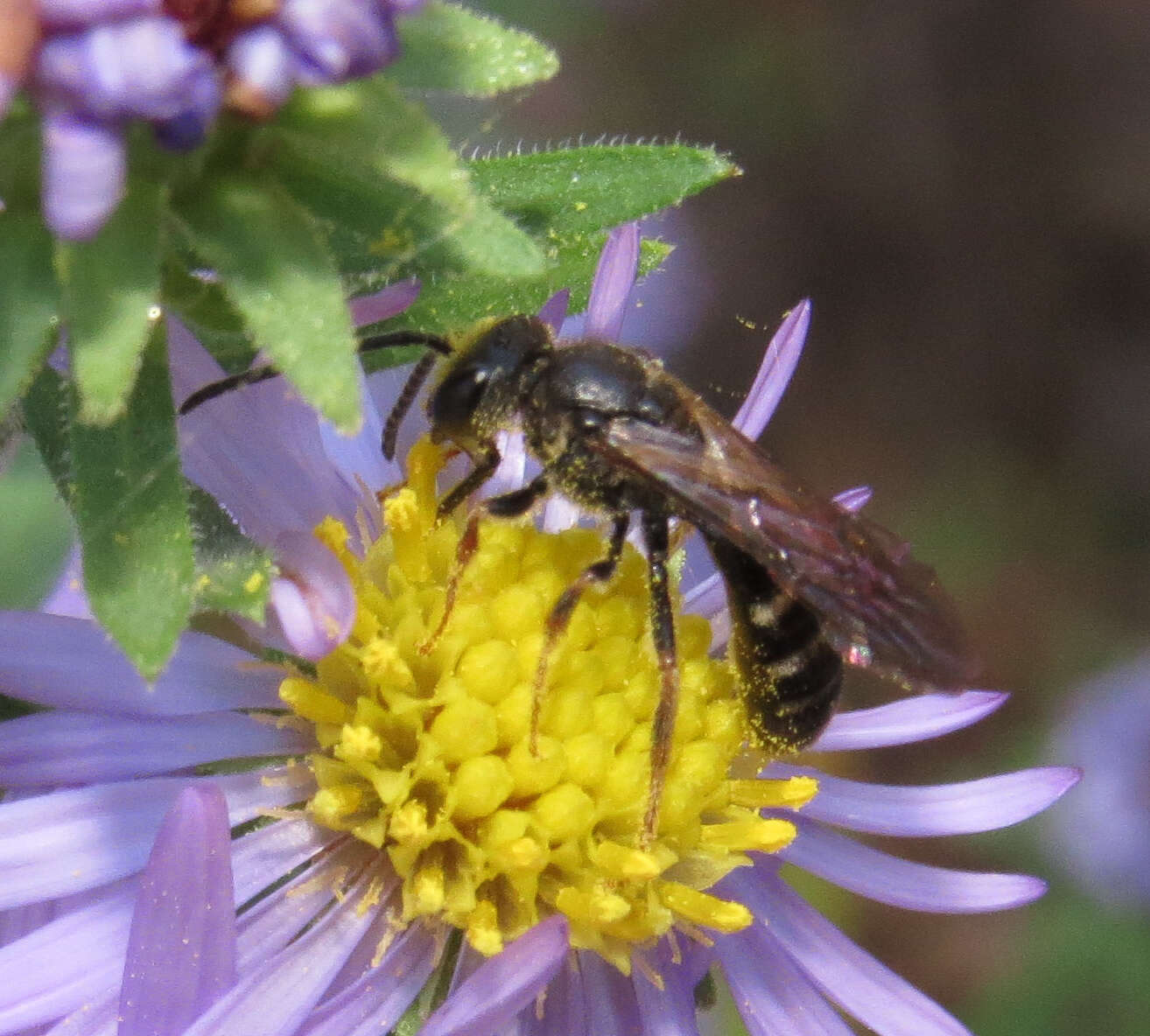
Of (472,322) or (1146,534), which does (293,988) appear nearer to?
(472,322)

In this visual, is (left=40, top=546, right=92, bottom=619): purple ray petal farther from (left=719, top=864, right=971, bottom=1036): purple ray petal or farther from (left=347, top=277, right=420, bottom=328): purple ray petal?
(left=719, top=864, right=971, bottom=1036): purple ray petal

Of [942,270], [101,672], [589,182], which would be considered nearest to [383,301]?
[589,182]

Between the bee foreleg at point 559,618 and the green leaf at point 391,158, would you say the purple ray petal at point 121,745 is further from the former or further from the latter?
the green leaf at point 391,158

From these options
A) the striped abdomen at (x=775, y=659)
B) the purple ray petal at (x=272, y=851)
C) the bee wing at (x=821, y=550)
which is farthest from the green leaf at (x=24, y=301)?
the striped abdomen at (x=775, y=659)

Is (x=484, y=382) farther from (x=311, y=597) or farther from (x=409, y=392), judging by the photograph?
(x=311, y=597)

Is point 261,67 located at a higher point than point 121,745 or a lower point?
higher
